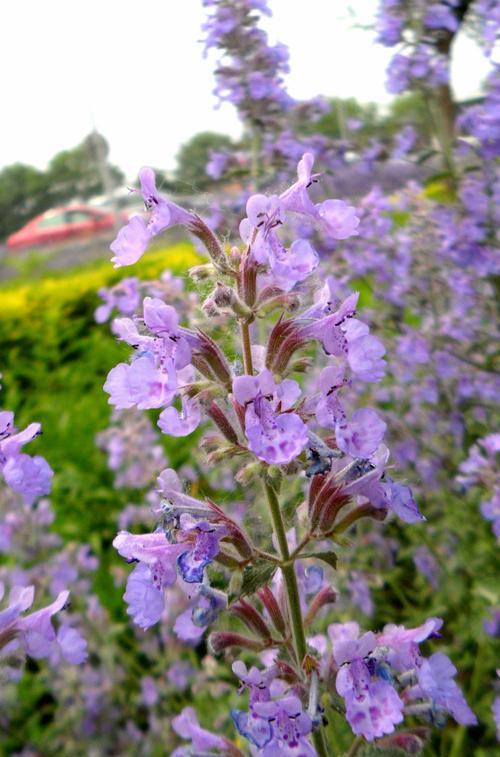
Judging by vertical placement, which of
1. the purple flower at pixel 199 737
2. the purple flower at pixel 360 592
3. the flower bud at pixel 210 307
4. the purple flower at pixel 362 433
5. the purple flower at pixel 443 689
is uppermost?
the flower bud at pixel 210 307

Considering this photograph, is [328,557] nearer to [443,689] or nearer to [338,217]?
[443,689]

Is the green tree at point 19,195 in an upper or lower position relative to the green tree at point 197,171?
lower

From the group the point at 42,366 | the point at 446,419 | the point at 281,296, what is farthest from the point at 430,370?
the point at 42,366

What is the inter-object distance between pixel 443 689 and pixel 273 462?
536 mm

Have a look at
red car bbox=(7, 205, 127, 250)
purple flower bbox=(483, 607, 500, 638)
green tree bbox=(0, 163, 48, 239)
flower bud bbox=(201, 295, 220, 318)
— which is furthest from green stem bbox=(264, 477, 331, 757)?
green tree bbox=(0, 163, 48, 239)

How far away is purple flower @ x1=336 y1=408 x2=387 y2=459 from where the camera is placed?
1.10 m

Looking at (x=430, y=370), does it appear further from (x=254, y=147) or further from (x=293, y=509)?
(x=293, y=509)

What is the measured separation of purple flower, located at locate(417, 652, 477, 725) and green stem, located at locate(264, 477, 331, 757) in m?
0.19

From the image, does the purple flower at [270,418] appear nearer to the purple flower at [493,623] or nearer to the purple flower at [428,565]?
the purple flower at [493,623]

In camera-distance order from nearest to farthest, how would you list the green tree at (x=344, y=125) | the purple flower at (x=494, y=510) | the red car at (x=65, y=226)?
the purple flower at (x=494, y=510) → the green tree at (x=344, y=125) → the red car at (x=65, y=226)

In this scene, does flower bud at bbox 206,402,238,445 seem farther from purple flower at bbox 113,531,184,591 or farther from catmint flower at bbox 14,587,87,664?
catmint flower at bbox 14,587,87,664

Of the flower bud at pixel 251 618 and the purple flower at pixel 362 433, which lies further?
the flower bud at pixel 251 618

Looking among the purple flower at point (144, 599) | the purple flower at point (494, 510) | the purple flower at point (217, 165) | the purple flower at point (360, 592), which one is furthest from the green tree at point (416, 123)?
the purple flower at point (144, 599)

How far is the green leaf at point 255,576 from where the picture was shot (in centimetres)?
117
